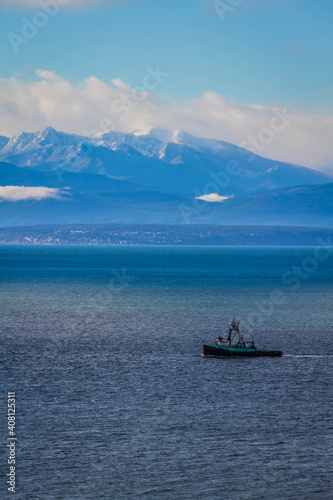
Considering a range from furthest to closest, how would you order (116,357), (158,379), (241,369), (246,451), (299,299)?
(299,299), (116,357), (241,369), (158,379), (246,451)

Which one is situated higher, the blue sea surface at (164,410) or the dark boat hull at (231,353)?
the dark boat hull at (231,353)

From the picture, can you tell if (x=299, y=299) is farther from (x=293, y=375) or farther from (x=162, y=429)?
(x=162, y=429)

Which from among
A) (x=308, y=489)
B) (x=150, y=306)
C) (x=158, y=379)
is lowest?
(x=308, y=489)

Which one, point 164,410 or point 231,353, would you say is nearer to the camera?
point 164,410

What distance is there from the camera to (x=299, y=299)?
A: 142 meters

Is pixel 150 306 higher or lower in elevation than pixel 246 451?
higher

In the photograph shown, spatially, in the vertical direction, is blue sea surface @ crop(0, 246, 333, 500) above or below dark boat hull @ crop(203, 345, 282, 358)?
below

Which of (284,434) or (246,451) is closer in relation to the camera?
(246,451)

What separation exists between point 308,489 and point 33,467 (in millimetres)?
14204

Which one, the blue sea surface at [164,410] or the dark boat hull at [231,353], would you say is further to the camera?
the dark boat hull at [231,353]

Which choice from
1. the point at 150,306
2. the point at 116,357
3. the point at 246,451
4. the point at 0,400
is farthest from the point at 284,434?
the point at 150,306

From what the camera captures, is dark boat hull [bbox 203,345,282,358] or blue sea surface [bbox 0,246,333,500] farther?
dark boat hull [bbox 203,345,282,358]

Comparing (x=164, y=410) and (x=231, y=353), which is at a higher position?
(x=231, y=353)

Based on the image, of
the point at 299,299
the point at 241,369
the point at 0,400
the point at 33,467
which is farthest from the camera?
the point at 299,299
